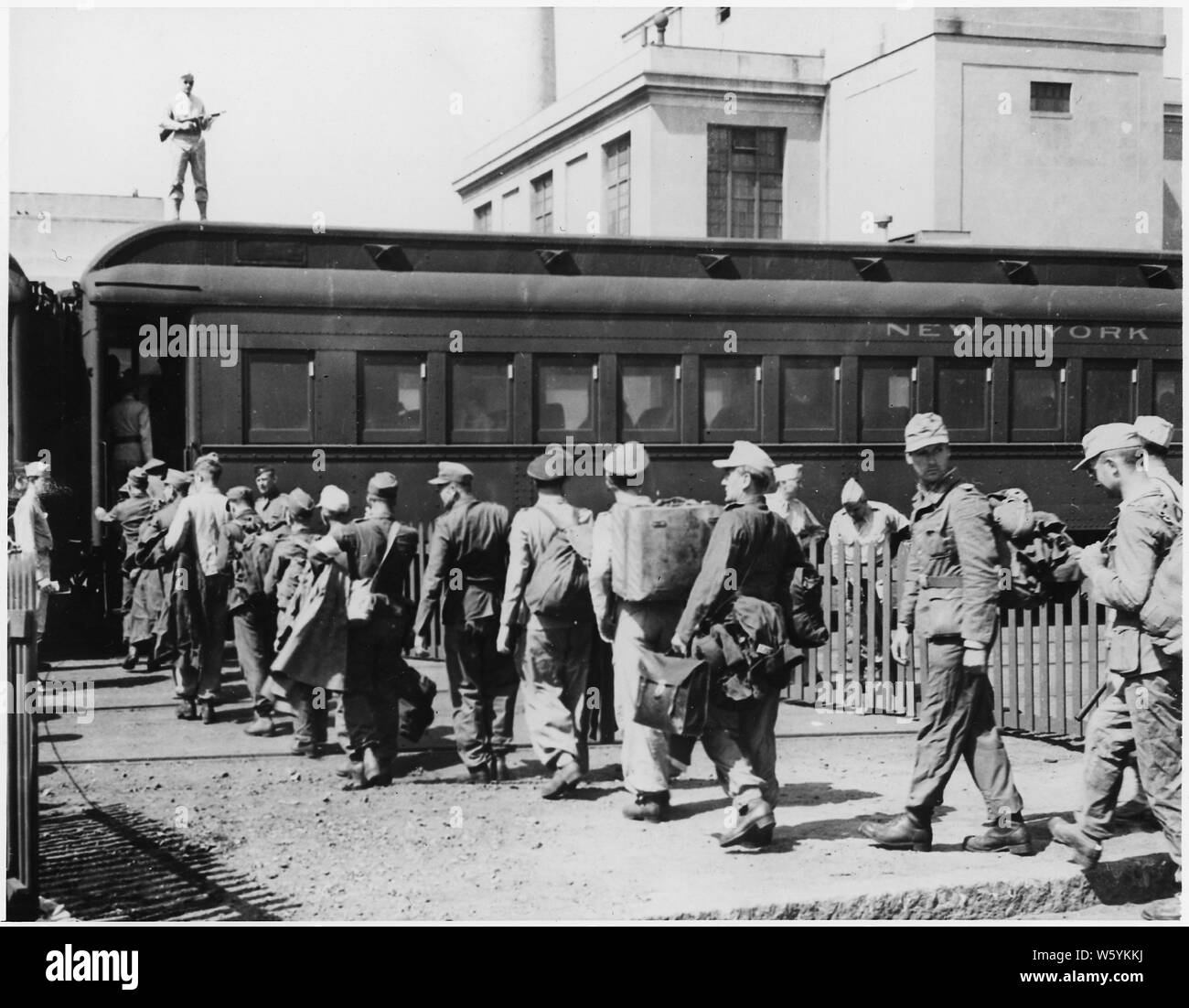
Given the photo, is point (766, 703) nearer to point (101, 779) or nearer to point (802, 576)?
point (802, 576)

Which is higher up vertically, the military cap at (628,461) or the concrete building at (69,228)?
the concrete building at (69,228)

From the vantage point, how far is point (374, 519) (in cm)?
819

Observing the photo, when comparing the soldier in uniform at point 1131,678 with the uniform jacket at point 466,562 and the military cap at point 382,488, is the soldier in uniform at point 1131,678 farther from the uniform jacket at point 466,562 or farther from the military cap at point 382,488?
the military cap at point 382,488

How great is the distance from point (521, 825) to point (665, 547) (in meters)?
1.64

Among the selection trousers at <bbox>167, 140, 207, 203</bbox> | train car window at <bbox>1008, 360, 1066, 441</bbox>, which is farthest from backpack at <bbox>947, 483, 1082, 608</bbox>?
trousers at <bbox>167, 140, 207, 203</bbox>

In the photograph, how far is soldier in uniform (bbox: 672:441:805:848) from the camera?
650cm

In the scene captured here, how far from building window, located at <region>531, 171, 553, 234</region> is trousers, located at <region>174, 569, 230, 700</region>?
18146 millimetres

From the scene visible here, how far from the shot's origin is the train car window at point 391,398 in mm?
12766

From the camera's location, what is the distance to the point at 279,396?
12555mm

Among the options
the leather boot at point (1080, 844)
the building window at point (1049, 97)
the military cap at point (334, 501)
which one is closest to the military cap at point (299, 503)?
the military cap at point (334, 501)

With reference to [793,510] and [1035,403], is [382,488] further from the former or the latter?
[1035,403]

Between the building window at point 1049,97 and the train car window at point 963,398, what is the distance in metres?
13.5

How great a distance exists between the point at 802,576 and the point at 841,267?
7895 mm

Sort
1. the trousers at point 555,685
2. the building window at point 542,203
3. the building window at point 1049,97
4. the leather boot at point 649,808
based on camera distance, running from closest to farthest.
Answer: the leather boot at point 649,808, the trousers at point 555,685, the building window at point 1049,97, the building window at point 542,203
